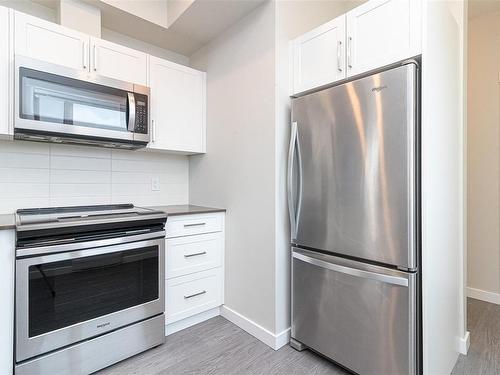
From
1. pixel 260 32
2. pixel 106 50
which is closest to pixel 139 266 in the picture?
pixel 106 50

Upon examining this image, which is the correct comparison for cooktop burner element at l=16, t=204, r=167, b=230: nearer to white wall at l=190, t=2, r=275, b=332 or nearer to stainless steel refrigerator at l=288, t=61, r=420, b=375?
white wall at l=190, t=2, r=275, b=332

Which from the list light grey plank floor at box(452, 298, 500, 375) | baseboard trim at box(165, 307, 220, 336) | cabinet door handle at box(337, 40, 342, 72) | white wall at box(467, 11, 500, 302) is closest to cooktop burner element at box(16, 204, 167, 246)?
baseboard trim at box(165, 307, 220, 336)

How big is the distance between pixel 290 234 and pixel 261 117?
2.89 ft

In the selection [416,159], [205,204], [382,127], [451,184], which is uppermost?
[382,127]

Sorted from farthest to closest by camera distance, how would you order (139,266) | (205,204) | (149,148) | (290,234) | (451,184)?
(205,204)
(149,148)
(290,234)
(139,266)
(451,184)

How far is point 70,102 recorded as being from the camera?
1872 mm

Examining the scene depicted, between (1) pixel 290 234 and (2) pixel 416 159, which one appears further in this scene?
(1) pixel 290 234

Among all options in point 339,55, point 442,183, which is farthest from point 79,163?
point 442,183

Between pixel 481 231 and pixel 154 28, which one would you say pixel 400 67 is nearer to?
pixel 154 28

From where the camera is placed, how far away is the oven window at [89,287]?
60.2 inches

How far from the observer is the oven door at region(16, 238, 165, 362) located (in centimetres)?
149

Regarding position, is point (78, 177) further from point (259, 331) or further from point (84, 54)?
point (259, 331)

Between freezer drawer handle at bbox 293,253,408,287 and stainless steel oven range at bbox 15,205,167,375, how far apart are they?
1.01 metres

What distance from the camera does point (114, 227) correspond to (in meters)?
1.75
